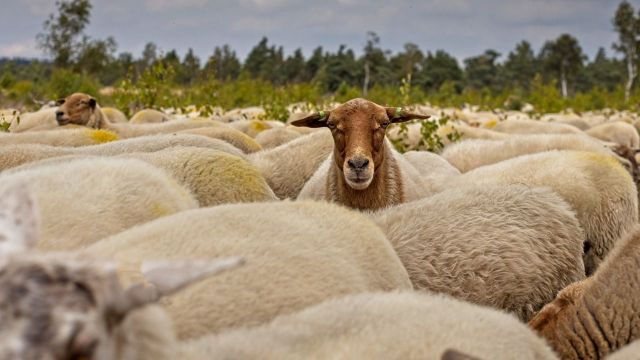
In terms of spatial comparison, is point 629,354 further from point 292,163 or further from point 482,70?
point 482,70

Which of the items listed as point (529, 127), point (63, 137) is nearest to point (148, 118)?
point (63, 137)

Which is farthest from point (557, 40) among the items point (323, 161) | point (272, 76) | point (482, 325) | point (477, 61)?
point (482, 325)

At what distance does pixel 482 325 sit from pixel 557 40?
73684 mm

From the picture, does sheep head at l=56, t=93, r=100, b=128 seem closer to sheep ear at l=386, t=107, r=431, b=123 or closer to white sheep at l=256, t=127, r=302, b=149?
white sheep at l=256, t=127, r=302, b=149

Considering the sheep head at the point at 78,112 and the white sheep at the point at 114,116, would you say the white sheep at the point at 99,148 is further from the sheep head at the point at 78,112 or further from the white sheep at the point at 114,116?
the white sheep at the point at 114,116

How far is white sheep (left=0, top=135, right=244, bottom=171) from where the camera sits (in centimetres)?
589

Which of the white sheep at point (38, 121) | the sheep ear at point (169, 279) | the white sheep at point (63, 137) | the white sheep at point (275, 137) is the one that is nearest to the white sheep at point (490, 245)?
the sheep ear at point (169, 279)

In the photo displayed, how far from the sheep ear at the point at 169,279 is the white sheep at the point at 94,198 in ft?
5.66

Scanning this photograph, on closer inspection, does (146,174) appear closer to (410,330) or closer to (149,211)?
(149,211)

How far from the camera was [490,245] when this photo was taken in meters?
4.76

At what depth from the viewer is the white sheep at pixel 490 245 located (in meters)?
4.52

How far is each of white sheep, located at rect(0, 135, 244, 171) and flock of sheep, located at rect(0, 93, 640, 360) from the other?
2 centimetres

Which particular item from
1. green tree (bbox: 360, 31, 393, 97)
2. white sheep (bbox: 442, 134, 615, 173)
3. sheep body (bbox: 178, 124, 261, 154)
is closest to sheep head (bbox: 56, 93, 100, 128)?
sheep body (bbox: 178, 124, 261, 154)

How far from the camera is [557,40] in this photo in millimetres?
72438
